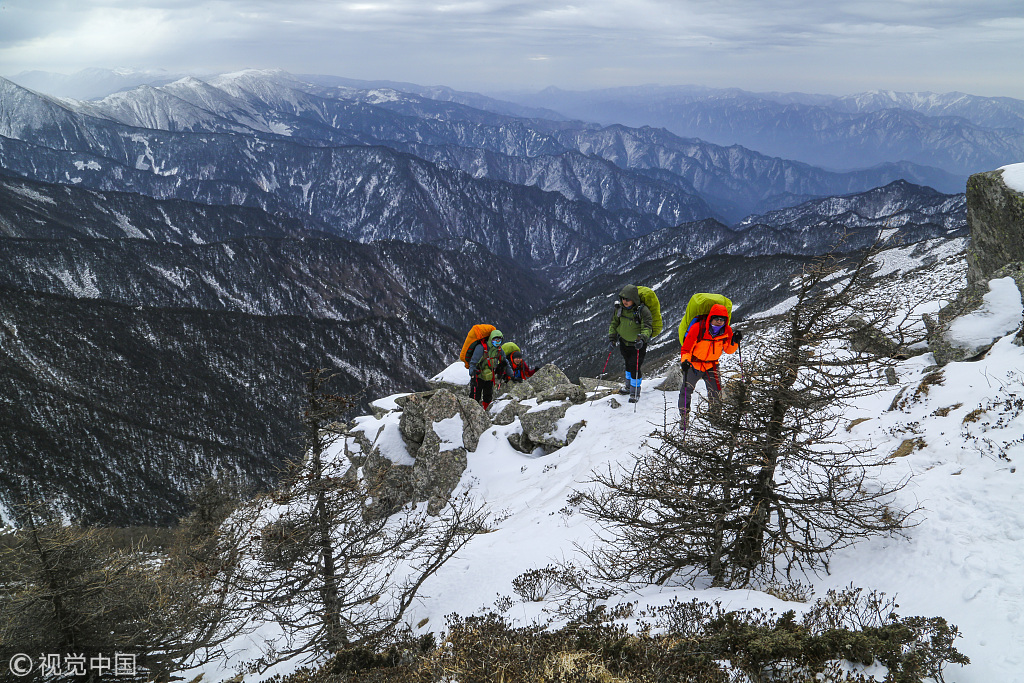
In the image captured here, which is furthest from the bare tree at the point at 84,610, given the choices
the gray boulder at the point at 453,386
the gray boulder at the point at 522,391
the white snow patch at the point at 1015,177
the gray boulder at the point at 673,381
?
the white snow patch at the point at 1015,177

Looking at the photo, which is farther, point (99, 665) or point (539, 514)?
point (539, 514)

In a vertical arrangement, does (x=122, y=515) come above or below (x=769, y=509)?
below

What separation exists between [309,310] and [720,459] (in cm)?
18692

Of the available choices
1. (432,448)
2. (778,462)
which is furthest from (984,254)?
(432,448)

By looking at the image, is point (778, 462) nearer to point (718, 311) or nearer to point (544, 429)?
point (718, 311)

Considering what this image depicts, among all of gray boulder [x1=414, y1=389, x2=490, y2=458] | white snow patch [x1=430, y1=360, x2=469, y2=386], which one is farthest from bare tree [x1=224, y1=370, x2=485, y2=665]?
white snow patch [x1=430, y1=360, x2=469, y2=386]

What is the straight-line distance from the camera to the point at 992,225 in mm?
11570

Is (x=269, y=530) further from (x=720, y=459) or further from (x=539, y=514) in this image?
(x=720, y=459)

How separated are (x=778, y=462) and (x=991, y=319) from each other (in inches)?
347

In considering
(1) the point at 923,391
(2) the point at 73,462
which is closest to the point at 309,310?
(2) the point at 73,462

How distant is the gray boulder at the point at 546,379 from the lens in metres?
20.4

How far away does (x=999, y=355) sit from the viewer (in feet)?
27.0

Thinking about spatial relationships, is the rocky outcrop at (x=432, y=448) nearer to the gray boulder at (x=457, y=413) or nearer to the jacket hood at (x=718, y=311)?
the gray boulder at (x=457, y=413)

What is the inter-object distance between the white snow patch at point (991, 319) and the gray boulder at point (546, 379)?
12505 millimetres
